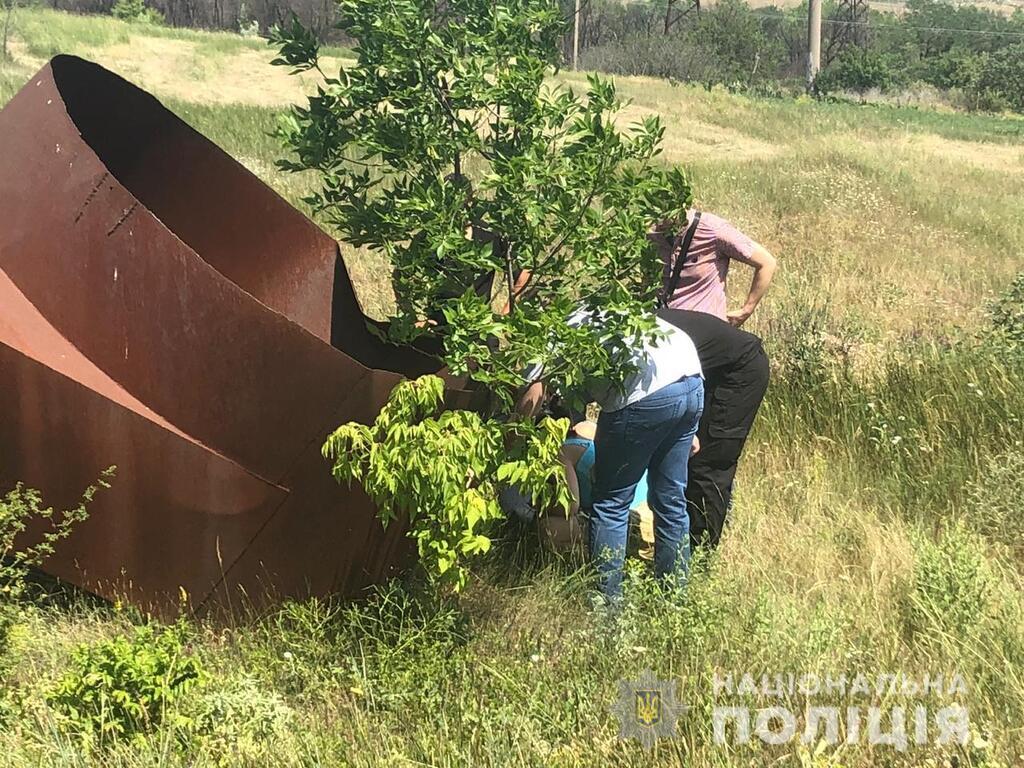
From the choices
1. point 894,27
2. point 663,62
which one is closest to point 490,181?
point 663,62

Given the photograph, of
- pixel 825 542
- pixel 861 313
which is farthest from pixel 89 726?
pixel 861 313

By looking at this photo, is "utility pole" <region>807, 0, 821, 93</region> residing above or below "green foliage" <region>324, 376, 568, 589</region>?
above

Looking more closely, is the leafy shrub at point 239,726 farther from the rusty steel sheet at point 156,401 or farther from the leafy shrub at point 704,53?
the leafy shrub at point 704,53

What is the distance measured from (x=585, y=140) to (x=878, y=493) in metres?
2.83

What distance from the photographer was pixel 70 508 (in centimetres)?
272

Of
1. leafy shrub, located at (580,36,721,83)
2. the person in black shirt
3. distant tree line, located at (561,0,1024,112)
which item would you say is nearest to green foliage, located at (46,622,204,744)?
the person in black shirt

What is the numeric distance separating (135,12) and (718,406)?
4649 cm

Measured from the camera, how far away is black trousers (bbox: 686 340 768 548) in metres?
3.74

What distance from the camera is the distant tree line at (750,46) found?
149 ft

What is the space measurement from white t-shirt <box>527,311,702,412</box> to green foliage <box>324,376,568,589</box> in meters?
0.38

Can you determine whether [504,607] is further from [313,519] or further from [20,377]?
[20,377]

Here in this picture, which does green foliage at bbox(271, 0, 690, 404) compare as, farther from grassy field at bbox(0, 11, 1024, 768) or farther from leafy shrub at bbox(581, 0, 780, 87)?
leafy shrub at bbox(581, 0, 780, 87)

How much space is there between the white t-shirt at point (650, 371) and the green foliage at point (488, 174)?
0.50 feet

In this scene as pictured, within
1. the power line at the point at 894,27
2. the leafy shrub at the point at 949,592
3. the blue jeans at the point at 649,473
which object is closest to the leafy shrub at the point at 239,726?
the blue jeans at the point at 649,473
